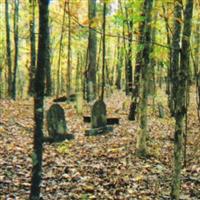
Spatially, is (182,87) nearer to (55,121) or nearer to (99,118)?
(55,121)

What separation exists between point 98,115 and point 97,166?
4531 millimetres

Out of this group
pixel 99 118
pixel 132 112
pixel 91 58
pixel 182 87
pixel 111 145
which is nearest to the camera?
pixel 182 87

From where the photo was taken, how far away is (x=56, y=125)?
12625mm

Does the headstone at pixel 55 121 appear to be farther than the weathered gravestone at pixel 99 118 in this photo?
No

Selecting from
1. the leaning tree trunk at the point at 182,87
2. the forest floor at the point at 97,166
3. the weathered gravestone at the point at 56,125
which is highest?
the leaning tree trunk at the point at 182,87

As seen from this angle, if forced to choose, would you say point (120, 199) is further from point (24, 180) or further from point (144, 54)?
point (144, 54)

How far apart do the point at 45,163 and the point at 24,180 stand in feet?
4.63

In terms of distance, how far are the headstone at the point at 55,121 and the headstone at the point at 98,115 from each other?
160 centimetres

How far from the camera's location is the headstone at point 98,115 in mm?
14047

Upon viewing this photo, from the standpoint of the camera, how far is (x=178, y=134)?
733 centimetres

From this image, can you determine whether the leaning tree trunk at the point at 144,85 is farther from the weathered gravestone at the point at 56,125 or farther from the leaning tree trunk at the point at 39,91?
the leaning tree trunk at the point at 39,91

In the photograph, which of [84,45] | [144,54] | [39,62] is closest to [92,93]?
[144,54]

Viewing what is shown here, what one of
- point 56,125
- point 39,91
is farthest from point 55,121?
point 39,91

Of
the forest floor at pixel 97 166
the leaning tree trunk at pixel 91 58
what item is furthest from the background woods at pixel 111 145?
the leaning tree trunk at pixel 91 58
